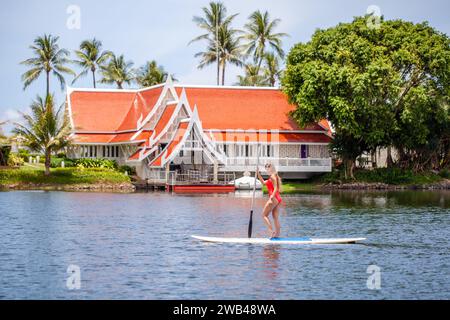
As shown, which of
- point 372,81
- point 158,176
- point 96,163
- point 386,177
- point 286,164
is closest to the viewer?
point 372,81

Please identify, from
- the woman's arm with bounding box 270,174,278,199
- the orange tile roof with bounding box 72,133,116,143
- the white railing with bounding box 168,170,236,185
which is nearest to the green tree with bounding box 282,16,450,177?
the white railing with bounding box 168,170,236,185

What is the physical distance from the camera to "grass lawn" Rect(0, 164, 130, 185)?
67438 millimetres

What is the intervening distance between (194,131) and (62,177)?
1133 centimetres

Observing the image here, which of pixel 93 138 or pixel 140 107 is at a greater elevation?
pixel 140 107

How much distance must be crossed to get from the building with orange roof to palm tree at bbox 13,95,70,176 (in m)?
2.92

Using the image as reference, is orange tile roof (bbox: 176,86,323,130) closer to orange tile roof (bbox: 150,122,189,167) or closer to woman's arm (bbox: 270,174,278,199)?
orange tile roof (bbox: 150,122,189,167)

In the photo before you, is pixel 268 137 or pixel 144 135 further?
pixel 144 135

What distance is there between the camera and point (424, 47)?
68500 millimetres

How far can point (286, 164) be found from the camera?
241 ft

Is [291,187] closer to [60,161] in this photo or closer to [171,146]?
[171,146]

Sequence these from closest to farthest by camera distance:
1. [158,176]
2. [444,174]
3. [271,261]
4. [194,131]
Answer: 1. [271,261]
2. [194,131]
3. [158,176]
4. [444,174]

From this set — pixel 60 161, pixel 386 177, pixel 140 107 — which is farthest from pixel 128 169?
pixel 386 177

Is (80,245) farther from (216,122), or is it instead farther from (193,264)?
(216,122)
